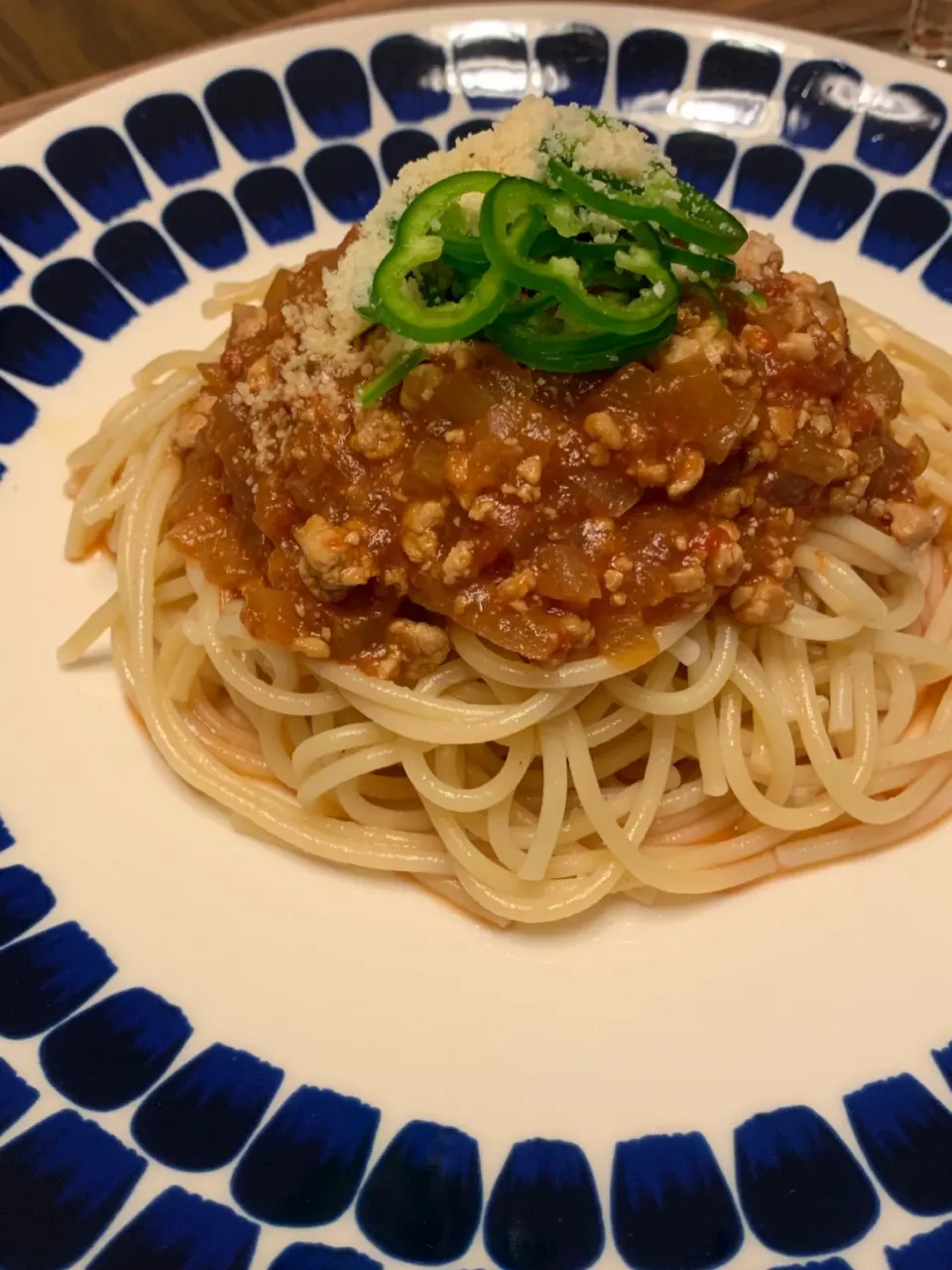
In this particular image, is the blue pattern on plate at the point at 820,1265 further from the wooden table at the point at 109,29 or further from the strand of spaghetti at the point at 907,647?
the wooden table at the point at 109,29

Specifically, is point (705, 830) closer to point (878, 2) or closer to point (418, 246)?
point (418, 246)

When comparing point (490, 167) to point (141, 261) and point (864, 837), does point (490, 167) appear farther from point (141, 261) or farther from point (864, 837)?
point (864, 837)

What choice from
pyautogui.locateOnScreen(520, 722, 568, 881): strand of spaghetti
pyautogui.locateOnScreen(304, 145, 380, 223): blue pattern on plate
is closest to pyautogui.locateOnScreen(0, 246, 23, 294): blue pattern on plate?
pyautogui.locateOnScreen(304, 145, 380, 223): blue pattern on plate

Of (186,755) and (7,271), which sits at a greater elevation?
(7,271)

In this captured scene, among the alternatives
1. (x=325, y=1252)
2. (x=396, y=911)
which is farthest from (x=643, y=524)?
(x=325, y=1252)

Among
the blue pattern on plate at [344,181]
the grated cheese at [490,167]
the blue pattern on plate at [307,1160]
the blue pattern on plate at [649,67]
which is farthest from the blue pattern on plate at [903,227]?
the blue pattern on plate at [307,1160]

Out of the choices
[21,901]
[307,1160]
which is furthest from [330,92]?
[307,1160]
